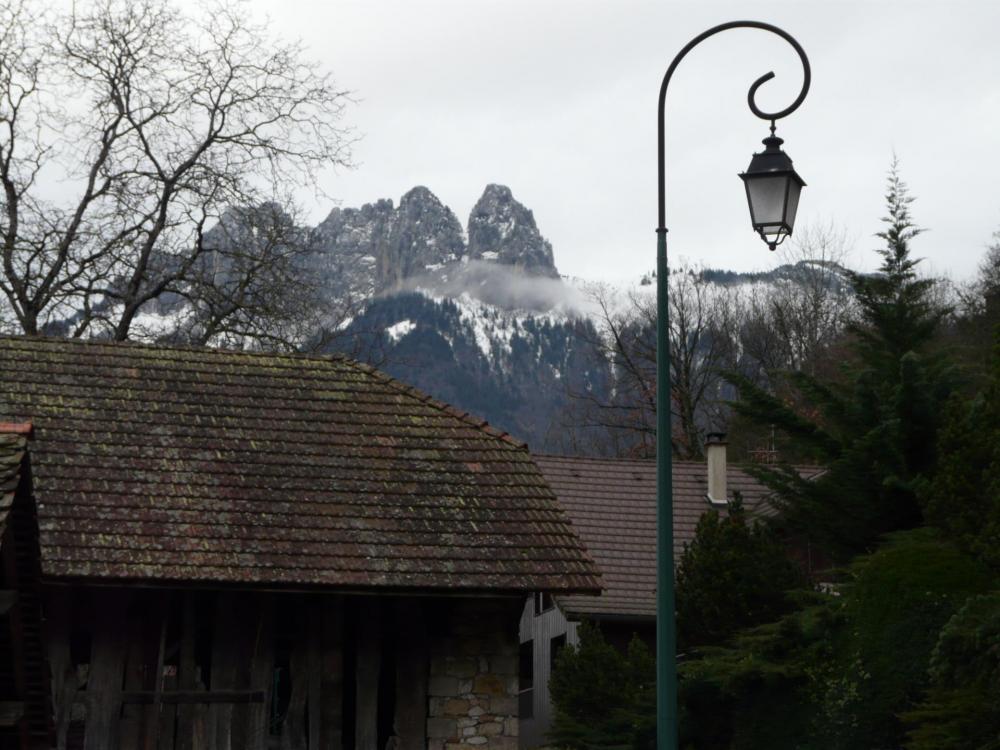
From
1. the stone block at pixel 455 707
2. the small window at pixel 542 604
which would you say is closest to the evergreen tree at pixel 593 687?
the stone block at pixel 455 707

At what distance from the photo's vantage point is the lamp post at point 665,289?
991 cm

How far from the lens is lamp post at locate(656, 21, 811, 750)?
32.5 ft

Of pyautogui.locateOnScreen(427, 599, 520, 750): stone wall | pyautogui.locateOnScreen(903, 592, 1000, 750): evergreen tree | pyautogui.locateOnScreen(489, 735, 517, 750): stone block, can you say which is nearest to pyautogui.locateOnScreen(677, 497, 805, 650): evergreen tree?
pyautogui.locateOnScreen(427, 599, 520, 750): stone wall

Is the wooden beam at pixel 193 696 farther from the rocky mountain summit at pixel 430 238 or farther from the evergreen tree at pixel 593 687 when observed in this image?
the rocky mountain summit at pixel 430 238

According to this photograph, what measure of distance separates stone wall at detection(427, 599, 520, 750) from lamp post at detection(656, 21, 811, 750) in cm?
594

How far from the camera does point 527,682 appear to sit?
1367 inches

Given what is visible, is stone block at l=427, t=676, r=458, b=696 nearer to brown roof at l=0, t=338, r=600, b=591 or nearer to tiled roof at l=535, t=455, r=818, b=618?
brown roof at l=0, t=338, r=600, b=591

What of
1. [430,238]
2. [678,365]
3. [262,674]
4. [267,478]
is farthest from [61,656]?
[430,238]

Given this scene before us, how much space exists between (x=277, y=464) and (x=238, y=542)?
1645mm

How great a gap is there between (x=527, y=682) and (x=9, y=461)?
28.6 metres

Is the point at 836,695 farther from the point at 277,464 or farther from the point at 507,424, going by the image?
the point at 507,424

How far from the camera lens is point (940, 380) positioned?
21.0 m

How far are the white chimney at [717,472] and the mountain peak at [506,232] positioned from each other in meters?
141

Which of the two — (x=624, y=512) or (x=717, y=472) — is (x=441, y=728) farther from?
(x=717, y=472)
